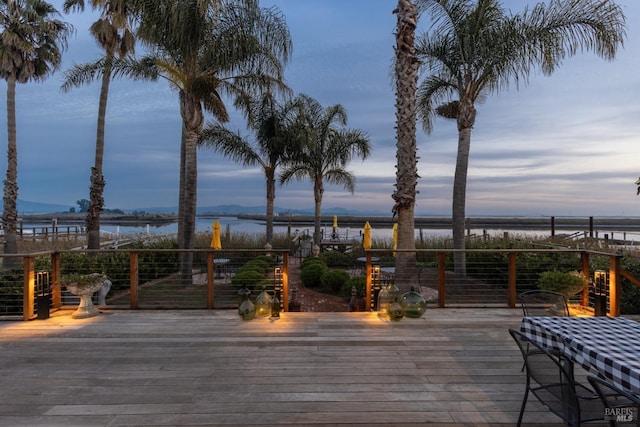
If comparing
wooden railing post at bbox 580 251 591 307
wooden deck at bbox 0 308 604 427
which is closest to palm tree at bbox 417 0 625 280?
wooden railing post at bbox 580 251 591 307

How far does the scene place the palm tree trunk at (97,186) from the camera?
1096cm

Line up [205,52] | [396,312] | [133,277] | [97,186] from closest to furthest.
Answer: [396,312] < [133,277] < [205,52] < [97,186]

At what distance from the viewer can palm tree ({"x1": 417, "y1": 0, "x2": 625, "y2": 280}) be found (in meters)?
6.97

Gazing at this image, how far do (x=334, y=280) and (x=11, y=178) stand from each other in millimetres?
11190

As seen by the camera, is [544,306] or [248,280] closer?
[544,306]

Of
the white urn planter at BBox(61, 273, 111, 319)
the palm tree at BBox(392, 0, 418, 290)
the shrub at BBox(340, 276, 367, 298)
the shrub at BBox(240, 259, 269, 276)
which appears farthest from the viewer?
the shrub at BBox(240, 259, 269, 276)

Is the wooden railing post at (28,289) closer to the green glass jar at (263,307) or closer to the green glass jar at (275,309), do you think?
the green glass jar at (263,307)

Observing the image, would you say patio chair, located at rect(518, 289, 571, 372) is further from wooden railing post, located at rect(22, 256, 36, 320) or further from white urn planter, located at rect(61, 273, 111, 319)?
wooden railing post, located at rect(22, 256, 36, 320)

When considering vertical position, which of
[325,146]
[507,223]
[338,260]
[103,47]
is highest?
[103,47]

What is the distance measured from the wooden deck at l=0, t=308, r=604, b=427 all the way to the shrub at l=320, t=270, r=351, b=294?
333 centimetres

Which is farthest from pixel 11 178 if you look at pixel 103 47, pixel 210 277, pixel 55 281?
pixel 210 277

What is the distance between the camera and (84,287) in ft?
15.9

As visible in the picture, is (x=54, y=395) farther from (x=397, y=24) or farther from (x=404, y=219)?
(x=397, y=24)

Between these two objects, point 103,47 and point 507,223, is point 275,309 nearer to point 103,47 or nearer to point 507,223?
point 103,47
